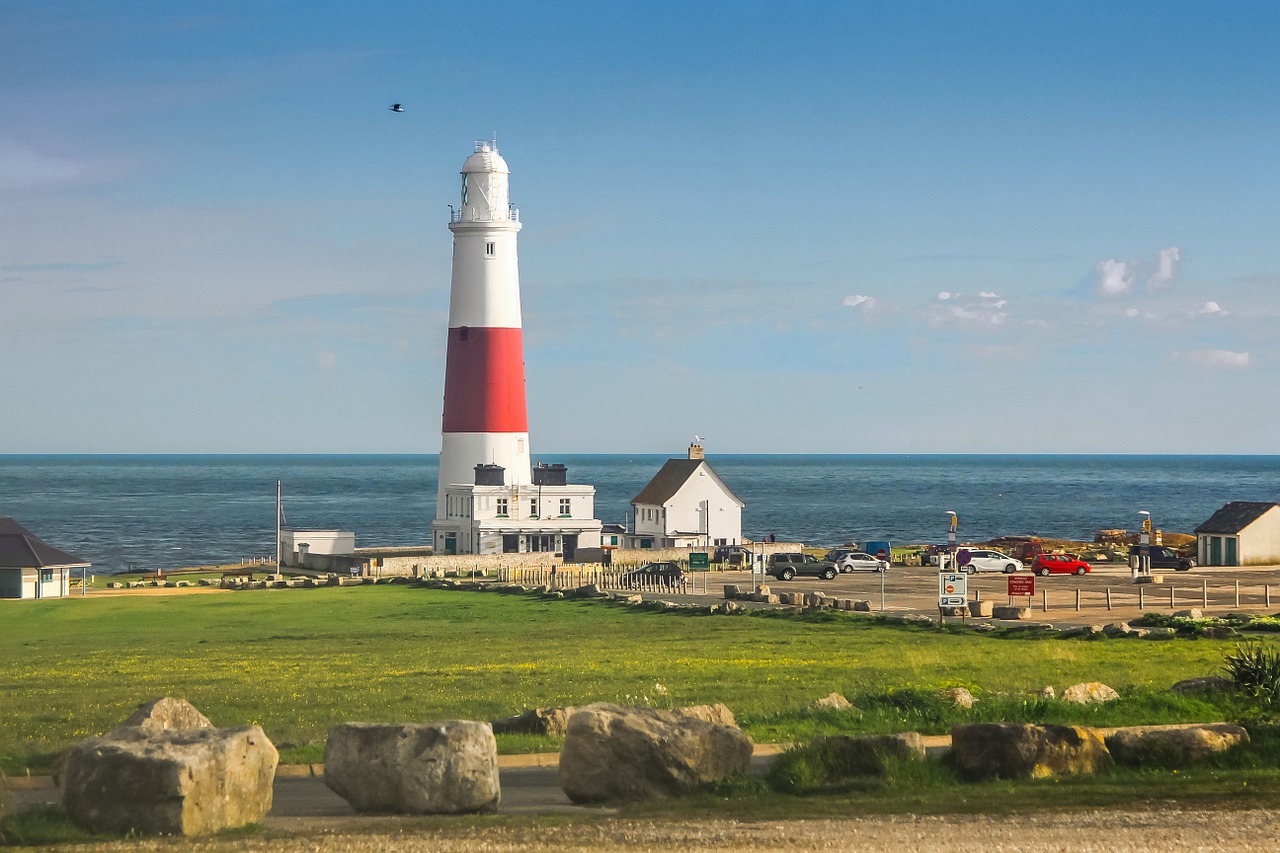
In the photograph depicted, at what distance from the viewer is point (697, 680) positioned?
80.7 ft

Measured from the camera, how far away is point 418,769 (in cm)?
1363

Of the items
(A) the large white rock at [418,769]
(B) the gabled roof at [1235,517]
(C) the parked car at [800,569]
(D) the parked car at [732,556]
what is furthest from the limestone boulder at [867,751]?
(B) the gabled roof at [1235,517]

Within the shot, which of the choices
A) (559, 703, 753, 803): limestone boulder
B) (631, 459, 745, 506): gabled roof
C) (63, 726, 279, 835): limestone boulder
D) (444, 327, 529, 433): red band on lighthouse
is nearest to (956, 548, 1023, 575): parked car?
(631, 459, 745, 506): gabled roof

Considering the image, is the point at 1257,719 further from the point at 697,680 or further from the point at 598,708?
the point at 697,680

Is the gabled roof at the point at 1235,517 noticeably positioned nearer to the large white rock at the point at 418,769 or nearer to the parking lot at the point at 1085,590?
the parking lot at the point at 1085,590

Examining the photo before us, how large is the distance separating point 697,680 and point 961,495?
179 meters

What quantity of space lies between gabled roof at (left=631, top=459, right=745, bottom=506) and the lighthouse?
424 cm

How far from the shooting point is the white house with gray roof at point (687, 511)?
76.0 metres

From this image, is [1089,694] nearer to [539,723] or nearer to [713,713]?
[713,713]

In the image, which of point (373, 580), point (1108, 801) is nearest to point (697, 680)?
point (1108, 801)

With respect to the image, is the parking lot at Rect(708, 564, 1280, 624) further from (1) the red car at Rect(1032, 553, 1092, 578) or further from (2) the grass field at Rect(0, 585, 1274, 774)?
(2) the grass field at Rect(0, 585, 1274, 774)

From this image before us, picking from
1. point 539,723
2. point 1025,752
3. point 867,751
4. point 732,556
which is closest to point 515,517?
point 732,556

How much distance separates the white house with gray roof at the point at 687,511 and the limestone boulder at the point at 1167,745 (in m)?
59.7

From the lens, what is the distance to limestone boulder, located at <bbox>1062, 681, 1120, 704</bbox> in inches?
790
